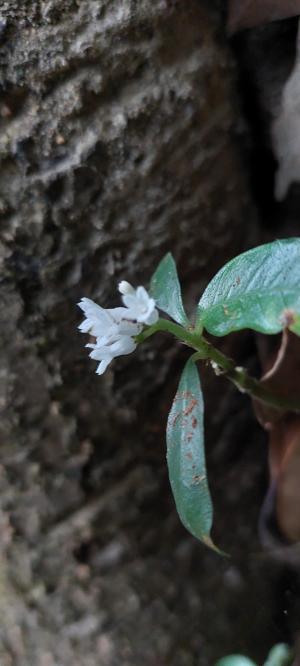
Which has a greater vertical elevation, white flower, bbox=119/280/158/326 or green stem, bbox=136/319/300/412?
white flower, bbox=119/280/158/326

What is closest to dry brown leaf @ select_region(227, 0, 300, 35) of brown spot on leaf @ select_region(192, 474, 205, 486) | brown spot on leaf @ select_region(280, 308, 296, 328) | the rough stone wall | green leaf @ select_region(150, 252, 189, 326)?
the rough stone wall

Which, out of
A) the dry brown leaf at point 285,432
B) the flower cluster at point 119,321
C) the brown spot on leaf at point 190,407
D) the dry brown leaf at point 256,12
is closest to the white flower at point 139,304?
the flower cluster at point 119,321

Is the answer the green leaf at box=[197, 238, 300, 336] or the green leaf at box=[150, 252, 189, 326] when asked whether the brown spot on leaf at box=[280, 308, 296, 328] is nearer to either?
the green leaf at box=[197, 238, 300, 336]

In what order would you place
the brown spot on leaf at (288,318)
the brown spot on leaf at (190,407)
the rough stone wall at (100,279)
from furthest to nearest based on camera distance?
the rough stone wall at (100,279) → the brown spot on leaf at (190,407) → the brown spot on leaf at (288,318)

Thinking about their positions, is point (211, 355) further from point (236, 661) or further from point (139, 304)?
point (236, 661)

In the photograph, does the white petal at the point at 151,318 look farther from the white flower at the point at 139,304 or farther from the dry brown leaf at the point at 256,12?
the dry brown leaf at the point at 256,12

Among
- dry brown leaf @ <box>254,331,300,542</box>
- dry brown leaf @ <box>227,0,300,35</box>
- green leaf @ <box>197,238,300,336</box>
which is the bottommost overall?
dry brown leaf @ <box>254,331,300,542</box>
